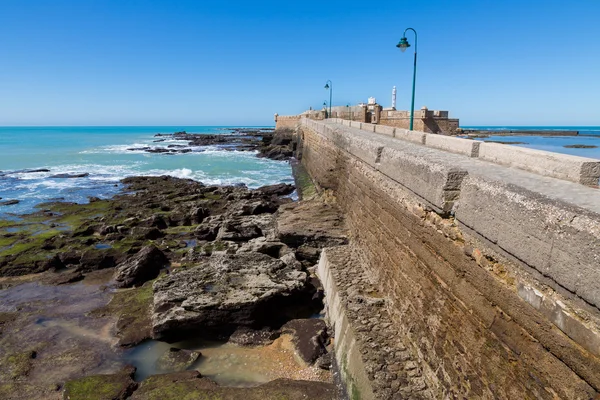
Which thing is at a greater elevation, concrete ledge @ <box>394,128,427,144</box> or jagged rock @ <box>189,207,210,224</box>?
concrete ledge @ <box>394,128,427,144</box>

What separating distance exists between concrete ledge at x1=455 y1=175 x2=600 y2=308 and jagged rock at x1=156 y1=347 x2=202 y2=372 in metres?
4.92

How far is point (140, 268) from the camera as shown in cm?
940

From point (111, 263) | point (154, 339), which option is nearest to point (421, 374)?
point (154, 339)

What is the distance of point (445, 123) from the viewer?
1995 cm

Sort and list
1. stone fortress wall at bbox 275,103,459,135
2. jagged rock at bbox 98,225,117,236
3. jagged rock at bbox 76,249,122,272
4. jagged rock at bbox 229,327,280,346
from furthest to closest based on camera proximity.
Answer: stone fortress wall at bbox 275,103,459,135 < jagged rock at bbox 98,225,117,236 < jagged rock at bbox 76,249,122,272 < jagged rock at bbox 229,327,280,346

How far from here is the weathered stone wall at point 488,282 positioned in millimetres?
2236

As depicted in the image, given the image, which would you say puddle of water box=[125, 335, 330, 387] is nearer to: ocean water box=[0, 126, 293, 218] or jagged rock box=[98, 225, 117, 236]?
jagged rock box=[98, 225, 117, 236]

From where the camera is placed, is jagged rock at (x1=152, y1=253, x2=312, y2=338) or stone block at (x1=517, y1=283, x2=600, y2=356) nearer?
stone block at (x1=517, y1=283, x2=600, y2=356)

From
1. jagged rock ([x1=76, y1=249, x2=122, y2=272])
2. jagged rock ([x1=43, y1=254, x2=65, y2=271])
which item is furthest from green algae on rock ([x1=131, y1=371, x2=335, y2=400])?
jagged rock ([x1=43, y1=254, x2=65, y2=271])

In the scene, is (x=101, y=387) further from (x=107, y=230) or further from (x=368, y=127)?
(x=368, y=127)

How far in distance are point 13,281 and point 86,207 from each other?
807 cm

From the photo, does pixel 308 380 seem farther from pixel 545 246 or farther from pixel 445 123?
pixel 445 123

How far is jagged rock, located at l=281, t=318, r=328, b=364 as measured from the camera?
5992 millimetres

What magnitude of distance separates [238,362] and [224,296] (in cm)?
125
